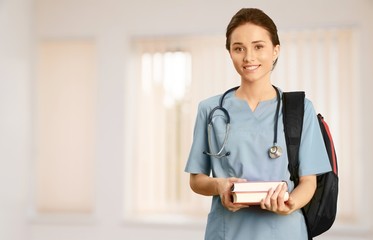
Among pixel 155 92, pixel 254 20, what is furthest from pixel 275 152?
pixel 155 92

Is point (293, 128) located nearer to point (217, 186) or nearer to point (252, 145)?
point (252, 145)

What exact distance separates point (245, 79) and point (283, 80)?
11.3 ft

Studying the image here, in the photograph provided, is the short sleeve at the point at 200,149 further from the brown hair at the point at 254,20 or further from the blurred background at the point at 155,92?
the blurred background at the point at 155,92

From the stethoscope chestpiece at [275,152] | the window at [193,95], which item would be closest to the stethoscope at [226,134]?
the stethoscope chestpiece at [275,152]

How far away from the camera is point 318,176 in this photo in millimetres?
1311

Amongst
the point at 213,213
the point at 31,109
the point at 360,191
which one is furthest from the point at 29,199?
the point at 213,213

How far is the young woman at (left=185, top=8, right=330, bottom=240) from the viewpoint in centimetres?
122

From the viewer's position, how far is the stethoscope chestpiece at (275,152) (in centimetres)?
121

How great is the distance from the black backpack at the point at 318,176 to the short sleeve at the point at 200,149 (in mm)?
197

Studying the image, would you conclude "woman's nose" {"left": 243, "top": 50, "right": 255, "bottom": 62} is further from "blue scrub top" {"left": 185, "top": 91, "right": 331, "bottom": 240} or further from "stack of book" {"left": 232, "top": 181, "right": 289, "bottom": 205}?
"stack of book" {"left": 232, "top": 181, "right": 289, "bottom": 205}

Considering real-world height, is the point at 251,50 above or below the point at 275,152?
above

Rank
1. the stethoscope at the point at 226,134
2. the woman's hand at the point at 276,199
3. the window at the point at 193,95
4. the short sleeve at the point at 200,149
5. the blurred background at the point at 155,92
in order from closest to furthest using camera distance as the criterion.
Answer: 1. the woman's hand at the point at 276,199
2. the stethoscope at the point at 226,134
3. the short sleeve at the point at 200,149
4. the blurred background at the point at 155,92
5. the window at the point at 193,95

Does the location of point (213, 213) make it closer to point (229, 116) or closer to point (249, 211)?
point (249, 211)

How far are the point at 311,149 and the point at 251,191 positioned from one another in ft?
0.70
